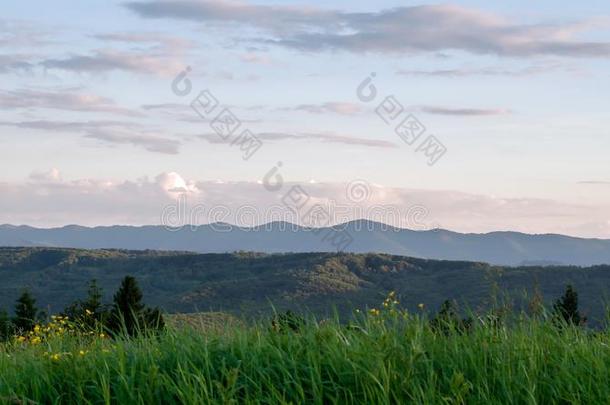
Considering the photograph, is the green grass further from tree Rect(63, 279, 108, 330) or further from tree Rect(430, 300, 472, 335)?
tree Rect(63, 279, 108, 330)

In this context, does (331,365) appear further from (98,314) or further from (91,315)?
(98,314)

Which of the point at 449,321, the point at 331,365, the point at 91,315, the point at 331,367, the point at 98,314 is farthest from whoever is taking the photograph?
the point at 98,314

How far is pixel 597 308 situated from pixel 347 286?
213ft

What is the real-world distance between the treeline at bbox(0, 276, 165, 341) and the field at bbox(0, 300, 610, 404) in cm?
86

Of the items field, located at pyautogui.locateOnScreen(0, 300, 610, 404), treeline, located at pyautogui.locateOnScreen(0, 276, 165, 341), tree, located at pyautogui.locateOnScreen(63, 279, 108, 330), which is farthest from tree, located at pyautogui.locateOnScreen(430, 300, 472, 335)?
tree, located at pyautogui.locateOnScreen(63, 279, 108, 330)

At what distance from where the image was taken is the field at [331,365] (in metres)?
7.47

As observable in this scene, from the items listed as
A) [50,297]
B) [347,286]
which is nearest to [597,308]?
[347,286]

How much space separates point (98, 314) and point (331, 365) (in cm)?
1465

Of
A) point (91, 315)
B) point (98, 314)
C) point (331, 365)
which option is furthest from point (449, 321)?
point (98, 314)

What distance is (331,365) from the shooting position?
777 centimetres

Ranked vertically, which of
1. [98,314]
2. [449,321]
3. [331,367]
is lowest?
[98,314]

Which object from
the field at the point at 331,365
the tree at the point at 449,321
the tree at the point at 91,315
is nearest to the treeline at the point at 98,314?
the tree at the point at 91,315

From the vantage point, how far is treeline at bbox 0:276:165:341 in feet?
34.8

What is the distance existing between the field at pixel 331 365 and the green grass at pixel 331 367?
0.05 feet
